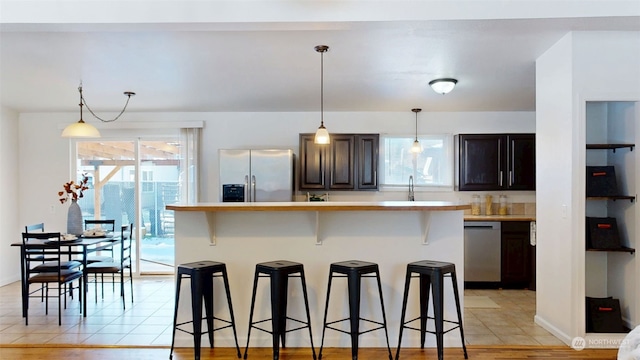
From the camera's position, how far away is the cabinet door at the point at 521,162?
5.34 meters

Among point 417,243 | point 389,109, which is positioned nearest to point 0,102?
point 389,109

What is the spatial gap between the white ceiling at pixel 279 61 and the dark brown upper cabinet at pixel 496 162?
0.48 metres

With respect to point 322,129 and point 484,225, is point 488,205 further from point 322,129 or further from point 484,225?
point 322,129

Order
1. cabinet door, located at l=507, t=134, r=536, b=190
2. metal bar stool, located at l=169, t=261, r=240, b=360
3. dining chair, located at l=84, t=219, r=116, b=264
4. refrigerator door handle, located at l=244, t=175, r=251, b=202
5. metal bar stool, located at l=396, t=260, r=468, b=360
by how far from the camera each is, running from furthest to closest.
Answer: cabinet door, located at l=507, t=134, r=536, b=190 < refrigerator door handle, located at l=244, t=175, r=251, b=202 < dining chair, located at l=84, t=219, r=116, b=264 < metal bar stool, located at l=169, t=261, r=240, b=360 < metal bar stool, located at l=396, t=260, r=468, b=360

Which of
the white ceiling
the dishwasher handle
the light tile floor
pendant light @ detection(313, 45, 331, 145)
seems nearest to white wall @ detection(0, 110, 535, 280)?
the white ceiling

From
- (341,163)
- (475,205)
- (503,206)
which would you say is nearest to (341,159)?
(341,163)

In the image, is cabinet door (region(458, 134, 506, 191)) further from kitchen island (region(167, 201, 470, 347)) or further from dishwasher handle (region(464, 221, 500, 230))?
kitchen island (region(167, 201, 470, 347))

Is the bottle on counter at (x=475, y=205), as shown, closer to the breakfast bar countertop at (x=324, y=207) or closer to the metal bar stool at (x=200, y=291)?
the breakfast bar countertop at (x=324, y=207)

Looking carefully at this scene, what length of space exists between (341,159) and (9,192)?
187 inches

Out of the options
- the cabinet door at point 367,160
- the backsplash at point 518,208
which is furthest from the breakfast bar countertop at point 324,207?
the backsplash at point 518,208

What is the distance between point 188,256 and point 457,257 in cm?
218

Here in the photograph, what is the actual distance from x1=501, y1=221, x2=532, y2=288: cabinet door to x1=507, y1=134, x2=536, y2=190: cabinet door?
0.66 metres

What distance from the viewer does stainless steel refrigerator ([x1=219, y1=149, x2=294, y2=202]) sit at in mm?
5227

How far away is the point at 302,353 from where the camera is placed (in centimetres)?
302
